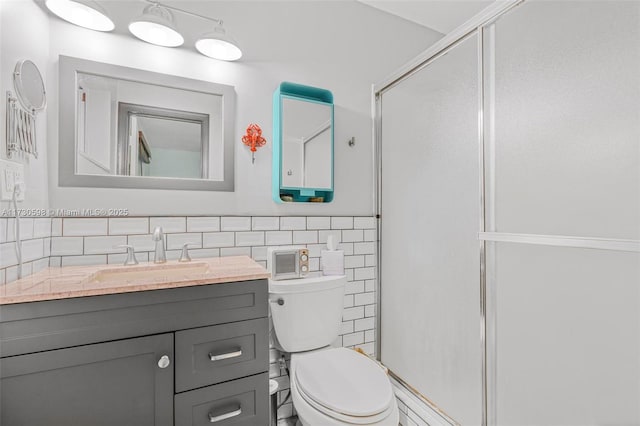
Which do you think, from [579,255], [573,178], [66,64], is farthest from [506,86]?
[66,64]

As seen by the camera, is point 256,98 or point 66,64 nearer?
point 66,64

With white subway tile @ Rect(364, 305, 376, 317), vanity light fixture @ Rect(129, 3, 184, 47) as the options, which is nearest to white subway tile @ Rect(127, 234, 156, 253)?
vanity light fixture @ Rect(129, 3, 184, 47)

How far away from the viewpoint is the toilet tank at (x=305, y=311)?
4.77 ft

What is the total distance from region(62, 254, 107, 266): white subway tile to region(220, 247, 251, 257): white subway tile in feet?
1.67

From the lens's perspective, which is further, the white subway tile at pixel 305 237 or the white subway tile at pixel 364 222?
the white subway tile at pixel 364 222

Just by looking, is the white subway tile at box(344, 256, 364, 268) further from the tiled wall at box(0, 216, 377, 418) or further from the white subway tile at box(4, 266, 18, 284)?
the white subway tile at box(4, 266, 18, 284)

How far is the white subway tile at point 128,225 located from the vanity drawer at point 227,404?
0.77 m

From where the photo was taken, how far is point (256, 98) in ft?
5.52

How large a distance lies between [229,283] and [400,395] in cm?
124

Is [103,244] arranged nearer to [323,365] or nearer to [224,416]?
[224,416]

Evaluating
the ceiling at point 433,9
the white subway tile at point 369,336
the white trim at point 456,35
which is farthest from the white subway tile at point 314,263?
the ceiling at point 433,9

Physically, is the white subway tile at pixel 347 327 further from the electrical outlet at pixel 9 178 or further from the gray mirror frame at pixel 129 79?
the electrical outlet at pixel 9 178

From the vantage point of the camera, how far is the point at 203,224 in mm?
1545

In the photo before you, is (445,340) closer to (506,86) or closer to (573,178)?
(573,178)
